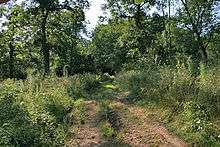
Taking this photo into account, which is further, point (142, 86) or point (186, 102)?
point (142, 86)

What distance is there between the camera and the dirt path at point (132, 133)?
10.1 metres

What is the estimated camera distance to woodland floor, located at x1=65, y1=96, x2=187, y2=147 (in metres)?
10.1

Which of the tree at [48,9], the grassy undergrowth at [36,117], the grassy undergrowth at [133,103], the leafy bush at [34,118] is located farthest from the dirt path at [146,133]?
the tree at [48,9]

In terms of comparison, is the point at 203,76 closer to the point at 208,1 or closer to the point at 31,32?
the point at 31,32

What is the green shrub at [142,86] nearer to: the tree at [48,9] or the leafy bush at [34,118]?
the leafy bush at [34,118]

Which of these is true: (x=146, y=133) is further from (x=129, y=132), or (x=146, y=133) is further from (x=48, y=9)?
(x=48, y=9)

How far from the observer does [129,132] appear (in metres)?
10.9

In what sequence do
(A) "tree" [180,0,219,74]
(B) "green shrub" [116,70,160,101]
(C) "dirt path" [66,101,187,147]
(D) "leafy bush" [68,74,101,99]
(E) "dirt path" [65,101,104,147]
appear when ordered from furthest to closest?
(A) "tree" [180,0,219,74], (D) "leafy bush" [68,74,101,99], (B) "green shrub" [116,70,160,101], (E) "dirt path" [65,101,104,147], (C) "dirt path" [66,101,187,147]

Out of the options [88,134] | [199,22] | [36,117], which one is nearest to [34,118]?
[36,117]

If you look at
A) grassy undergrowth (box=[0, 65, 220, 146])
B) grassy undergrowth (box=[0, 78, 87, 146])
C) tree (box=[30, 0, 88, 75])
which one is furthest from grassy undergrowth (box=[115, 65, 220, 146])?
tree (box=[30, 0, 88, 75])

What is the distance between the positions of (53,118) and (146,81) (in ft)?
17.1

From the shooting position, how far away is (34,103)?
12.1 metres

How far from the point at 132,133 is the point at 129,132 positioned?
106mm

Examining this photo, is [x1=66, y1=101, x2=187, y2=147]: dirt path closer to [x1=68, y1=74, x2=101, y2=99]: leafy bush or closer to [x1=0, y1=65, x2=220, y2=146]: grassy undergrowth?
[x1=0, y1=65, x2=220, y2=146]: grassy undergrowth
